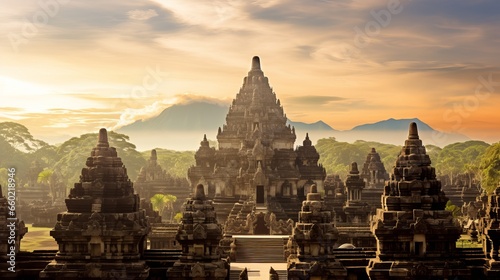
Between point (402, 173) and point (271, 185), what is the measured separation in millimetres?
32757

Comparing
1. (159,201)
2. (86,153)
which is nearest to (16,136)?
(86,153)

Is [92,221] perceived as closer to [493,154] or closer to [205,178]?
[205,178]

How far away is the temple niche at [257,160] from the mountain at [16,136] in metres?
71.8

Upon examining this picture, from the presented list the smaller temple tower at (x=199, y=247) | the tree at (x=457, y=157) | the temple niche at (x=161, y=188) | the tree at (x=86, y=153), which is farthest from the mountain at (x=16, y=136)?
the smaller temple tower at (x=199, y=247)

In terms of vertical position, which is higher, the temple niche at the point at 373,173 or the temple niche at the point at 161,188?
the temple niche at the point at 373,173

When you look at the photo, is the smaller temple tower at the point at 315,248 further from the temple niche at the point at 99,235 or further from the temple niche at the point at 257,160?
the temple niche at the point at 257,160

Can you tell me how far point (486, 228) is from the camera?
93.8 feet

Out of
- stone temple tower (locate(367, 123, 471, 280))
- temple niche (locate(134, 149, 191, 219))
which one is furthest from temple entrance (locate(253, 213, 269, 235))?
temple niche (locate(134, 149, 191, 219))

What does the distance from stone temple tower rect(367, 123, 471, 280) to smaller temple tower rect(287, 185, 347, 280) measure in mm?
1537

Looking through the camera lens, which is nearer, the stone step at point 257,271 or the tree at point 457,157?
the stone step at point 257,271

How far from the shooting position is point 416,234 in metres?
27.7

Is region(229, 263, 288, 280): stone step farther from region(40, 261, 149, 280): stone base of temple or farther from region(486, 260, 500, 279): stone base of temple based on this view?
region(486, 260, 500, 279): stone base of temple

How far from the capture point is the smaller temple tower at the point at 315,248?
89.5ft

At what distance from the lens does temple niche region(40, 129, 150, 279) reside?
1048 inches
